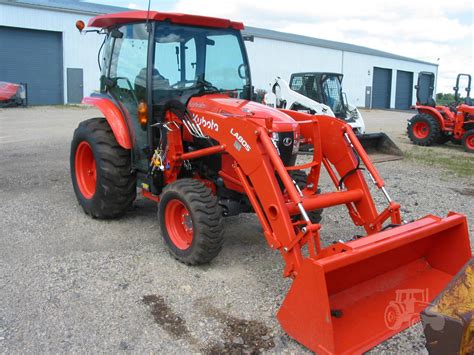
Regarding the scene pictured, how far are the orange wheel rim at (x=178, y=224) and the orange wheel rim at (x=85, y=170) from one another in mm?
1664

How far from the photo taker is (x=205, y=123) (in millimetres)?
4559

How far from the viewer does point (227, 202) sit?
458 centimetres

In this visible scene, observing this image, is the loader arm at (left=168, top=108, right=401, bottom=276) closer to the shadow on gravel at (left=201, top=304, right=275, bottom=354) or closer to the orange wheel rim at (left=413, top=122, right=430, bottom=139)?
the shadow on gravel at (left=201, top=304, right=275, bottom=354)

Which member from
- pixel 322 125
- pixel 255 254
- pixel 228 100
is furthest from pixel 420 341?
pixel 228 100

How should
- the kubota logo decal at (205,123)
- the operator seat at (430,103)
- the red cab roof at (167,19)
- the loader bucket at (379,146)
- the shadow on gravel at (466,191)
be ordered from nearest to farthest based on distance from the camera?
the kubota logo decal at (205,123), the red cab roof at (167,19), the shadow on gravel at (466,191), the loader bucket at (379,146), the operator seat at (430,103)

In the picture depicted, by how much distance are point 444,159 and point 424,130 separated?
2.78 m

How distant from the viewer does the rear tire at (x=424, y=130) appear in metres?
13.3

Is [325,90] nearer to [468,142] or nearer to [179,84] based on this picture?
[468,142]

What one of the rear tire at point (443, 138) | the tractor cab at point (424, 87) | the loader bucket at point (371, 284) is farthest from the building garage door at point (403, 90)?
the loader bucket at point (371, 284)

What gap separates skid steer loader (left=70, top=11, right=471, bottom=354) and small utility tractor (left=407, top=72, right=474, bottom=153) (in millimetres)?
9225

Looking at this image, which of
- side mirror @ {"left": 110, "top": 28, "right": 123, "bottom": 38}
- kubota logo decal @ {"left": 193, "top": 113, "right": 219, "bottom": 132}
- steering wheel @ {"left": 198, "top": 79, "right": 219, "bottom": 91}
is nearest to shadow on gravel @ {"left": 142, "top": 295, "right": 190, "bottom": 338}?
kubota logo decal @ {"left": 193, "top": 113, "right": 219, "bottom": 132}

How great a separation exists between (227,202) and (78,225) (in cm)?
192

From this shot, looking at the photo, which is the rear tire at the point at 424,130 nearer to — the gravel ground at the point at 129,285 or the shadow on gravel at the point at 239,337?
the gravel ground at the point at 129,285

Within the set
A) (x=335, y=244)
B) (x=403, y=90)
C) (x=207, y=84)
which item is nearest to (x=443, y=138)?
(x=207, y=84)
